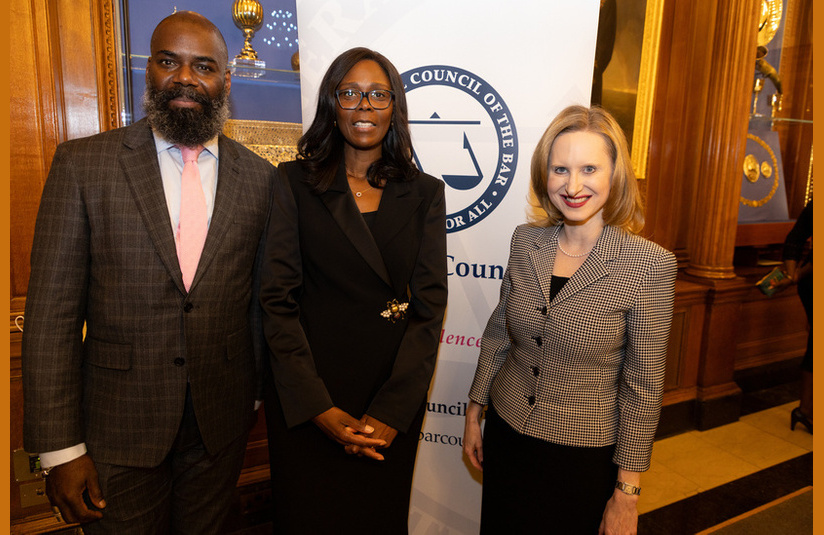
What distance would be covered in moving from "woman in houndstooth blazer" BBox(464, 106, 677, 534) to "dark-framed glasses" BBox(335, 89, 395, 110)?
525 millimetres

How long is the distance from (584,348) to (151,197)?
4.33ft

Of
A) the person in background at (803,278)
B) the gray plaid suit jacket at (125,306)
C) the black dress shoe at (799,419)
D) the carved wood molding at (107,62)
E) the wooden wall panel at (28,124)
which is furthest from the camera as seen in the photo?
the black dress shoe at (799,419)

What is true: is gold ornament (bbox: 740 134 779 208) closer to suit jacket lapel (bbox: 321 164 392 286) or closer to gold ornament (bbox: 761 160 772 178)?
gold ornament (bbox: 761 160 772 178)

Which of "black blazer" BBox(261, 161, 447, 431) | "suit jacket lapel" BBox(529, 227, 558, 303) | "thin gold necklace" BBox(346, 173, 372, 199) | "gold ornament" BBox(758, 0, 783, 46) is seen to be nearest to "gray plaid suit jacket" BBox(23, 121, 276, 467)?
"black blazer" BBox(261, 161, 447, 431)

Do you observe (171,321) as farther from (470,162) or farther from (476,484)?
(476,484)

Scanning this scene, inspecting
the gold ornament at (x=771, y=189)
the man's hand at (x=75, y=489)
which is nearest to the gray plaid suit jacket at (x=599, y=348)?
the man's hand at (x=75, y=489)

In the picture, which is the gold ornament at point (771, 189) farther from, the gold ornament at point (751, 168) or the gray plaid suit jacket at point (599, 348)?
the gray plaid suit jacket at point (599, 348)

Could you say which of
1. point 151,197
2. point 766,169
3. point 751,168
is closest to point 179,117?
point 151,197

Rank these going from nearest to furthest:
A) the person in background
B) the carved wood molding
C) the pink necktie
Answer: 1. the pink necktie
2. the carved wood molding
3. the person in background

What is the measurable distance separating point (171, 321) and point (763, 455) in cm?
402

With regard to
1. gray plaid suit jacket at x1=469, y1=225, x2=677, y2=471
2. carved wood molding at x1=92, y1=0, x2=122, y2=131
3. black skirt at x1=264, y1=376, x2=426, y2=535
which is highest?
carved wood molding at x1=92, y1=0, x2=122, y2=131

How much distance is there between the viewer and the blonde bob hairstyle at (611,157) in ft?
4.97

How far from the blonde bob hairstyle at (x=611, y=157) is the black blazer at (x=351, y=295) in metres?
0.38

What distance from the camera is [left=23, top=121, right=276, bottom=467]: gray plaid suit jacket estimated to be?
1.43 m
